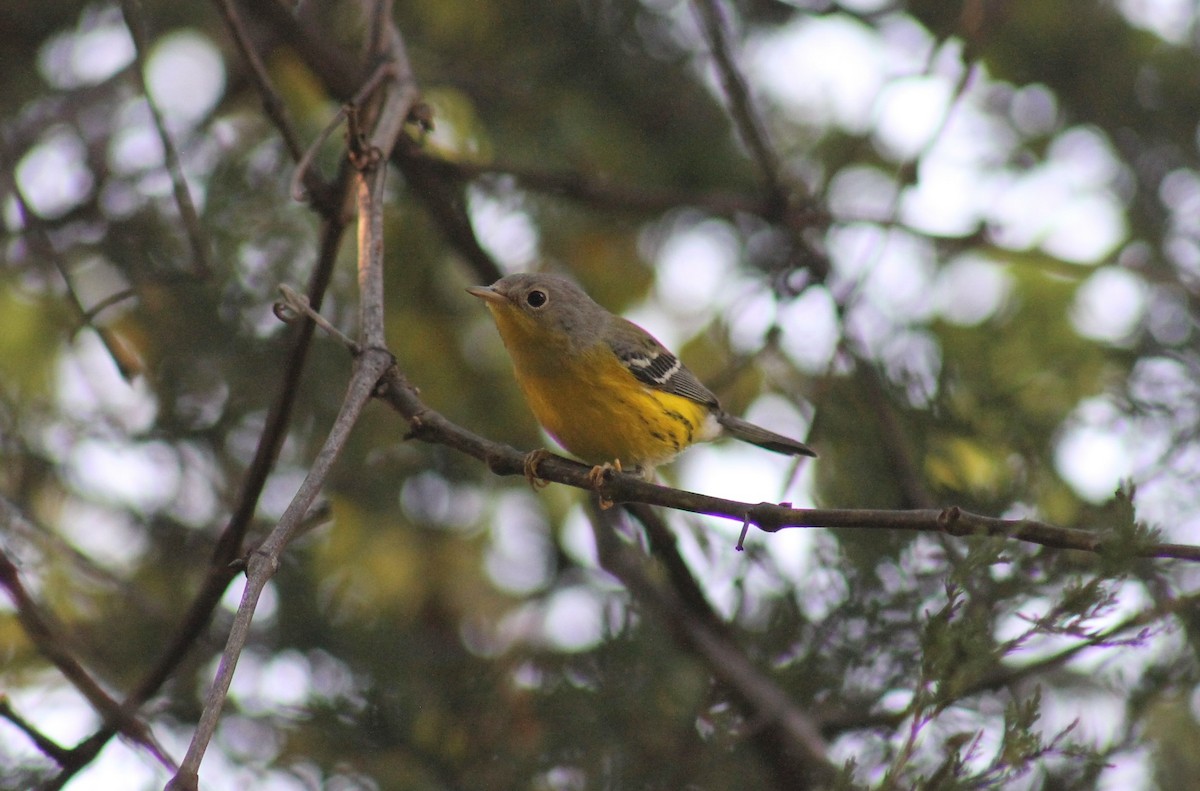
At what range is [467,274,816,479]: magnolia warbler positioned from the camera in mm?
3732

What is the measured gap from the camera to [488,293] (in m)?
3.49

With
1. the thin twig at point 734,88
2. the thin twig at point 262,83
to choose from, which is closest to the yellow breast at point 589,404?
the thin twig at point 734,88

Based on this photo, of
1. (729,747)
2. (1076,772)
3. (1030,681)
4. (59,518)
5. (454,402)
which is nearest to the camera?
(1076,772)

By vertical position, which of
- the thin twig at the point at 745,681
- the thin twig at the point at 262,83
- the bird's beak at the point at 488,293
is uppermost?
the bird's beak at the point at 488,293

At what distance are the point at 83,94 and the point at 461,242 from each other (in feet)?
5.68

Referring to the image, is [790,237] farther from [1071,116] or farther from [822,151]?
[1071,116]

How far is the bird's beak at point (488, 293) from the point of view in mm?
3410

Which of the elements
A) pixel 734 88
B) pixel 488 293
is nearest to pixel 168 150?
pixel 488 293

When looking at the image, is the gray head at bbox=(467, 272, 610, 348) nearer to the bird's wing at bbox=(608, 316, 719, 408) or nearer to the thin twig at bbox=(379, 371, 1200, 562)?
the bird's wing at bbox=(608, 316, 719, 408)

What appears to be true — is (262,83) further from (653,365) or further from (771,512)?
(653,365)

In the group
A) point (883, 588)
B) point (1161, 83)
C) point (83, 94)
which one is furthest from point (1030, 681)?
point (83, 94)

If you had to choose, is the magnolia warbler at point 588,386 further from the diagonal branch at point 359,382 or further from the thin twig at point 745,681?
the diagonal branch at point 359,382

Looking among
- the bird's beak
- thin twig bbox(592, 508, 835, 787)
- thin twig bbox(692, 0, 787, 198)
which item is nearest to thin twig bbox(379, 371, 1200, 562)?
the bird's beak

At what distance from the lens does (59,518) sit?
413cm
